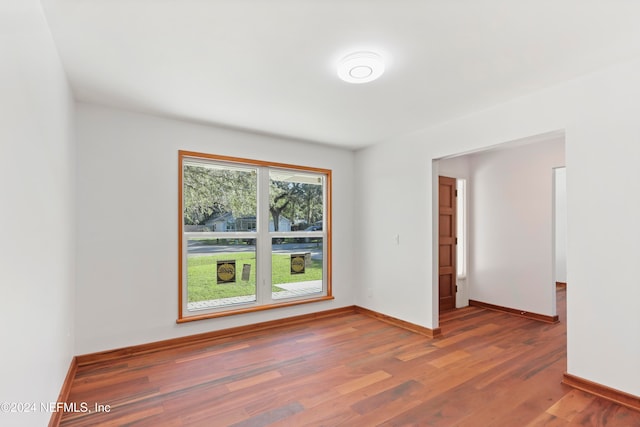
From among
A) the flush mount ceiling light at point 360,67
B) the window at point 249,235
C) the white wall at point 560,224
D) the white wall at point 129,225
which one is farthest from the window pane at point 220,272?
the white wall at point 560,224

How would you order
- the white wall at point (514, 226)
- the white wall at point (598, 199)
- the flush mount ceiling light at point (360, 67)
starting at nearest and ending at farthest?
the flush mount ceiling light at point (360, 67) < the white wall at point (598, 199) < the white wall at point (514, 226)

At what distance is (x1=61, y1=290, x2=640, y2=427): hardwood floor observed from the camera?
2271 mm

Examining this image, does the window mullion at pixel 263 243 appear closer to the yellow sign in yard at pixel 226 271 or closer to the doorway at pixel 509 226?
the yellow sign in yard at pixel 226 271

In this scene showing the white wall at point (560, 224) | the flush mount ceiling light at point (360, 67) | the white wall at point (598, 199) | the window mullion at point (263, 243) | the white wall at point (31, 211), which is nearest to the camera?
the white wall at point (31, 211)

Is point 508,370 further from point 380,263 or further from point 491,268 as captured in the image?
point 491,268

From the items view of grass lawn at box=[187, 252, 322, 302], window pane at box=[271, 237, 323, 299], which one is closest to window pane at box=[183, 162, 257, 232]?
view of grass lawn at box=[187, 252, 322, 302]

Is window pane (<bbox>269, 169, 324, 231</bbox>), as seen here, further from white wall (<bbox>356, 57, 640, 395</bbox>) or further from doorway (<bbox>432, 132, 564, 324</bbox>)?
white wall (<bbox>356, 57, 640, 395</bbox>)

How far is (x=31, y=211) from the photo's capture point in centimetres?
166

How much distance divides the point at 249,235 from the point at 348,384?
2189 millimetres

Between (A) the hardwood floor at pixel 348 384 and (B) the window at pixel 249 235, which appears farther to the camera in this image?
(B) the window at pixel 249 235

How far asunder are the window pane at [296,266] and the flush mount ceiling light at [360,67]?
2559 millimetres

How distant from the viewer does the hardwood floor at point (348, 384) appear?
227 cm

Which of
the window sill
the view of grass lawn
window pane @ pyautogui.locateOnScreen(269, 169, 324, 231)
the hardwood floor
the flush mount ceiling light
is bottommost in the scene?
the hardwood floor

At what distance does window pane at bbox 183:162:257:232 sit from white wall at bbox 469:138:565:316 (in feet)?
11.3
